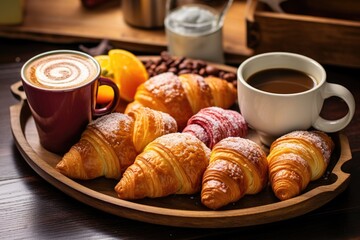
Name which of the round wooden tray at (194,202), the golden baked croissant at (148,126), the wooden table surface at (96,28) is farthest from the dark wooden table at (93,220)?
the wooden table surface at (96,28)

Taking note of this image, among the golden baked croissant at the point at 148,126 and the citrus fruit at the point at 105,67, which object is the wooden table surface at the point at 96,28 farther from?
the golden baked croissant at the point at 148,126

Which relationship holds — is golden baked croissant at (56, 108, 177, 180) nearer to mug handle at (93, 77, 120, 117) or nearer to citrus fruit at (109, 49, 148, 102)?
mug handle at (93, 77, 120, 117)

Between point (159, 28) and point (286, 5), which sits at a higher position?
point (286, 5)

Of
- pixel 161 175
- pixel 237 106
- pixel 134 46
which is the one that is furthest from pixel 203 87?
pixel 134 46

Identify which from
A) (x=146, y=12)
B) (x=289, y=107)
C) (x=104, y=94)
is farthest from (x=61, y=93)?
(x=146, y=12)

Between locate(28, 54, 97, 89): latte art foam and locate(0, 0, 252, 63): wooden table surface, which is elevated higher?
locate(28, 54, 97, 89): latte art foam

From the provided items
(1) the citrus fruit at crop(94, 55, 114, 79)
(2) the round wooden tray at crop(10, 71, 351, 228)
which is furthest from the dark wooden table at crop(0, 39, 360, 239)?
(1) the citrus fruit at crop(94, 55, 114, 79)

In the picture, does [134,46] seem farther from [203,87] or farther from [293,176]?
[293,176]
